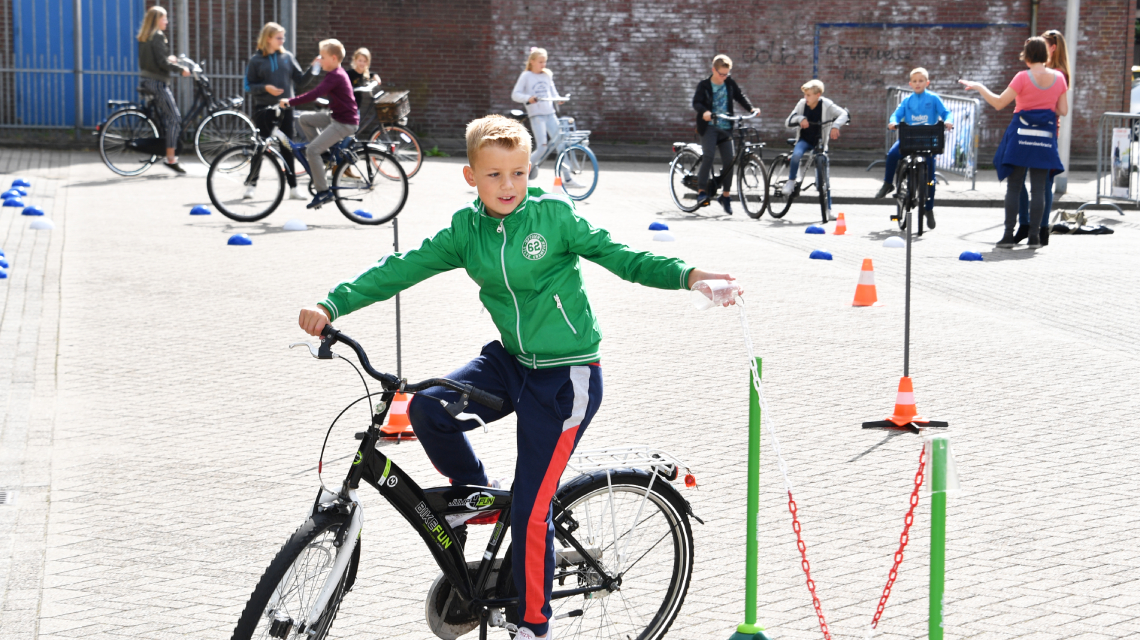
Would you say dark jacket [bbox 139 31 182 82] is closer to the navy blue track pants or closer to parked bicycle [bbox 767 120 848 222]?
parked bicycle [bbox 767 120 848 222]

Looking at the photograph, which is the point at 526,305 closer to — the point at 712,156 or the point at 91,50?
the point at 712,156

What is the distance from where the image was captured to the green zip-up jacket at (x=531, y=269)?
11.7 ft

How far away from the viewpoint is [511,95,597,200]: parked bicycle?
55.3ft

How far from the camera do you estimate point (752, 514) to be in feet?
12.4

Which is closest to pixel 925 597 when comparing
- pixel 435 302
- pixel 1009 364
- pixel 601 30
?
pixel 1009 364

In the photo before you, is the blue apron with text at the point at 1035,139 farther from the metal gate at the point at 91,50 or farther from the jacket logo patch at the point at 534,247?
the metal gate at the point at 91,50

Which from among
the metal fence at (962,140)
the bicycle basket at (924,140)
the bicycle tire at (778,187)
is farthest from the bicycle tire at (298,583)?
the metal fence at (962,140)

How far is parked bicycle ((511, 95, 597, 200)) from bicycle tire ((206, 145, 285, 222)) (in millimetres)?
4075

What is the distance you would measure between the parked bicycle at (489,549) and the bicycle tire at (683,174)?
12.2 m

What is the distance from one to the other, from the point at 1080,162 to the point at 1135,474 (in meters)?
19.6

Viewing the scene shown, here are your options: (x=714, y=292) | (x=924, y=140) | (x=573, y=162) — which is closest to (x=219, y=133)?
(x=573, y=162)

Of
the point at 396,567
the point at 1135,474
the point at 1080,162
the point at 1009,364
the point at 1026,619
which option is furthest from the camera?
the point at 1080,162

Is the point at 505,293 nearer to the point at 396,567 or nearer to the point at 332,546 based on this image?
the point at 332,546

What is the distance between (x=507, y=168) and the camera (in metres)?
3.51
